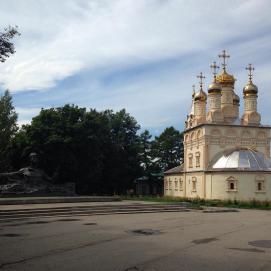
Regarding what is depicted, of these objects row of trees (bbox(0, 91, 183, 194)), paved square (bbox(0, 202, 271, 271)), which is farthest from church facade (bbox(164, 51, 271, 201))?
paved square (bbox(0, 202, 271, 271))

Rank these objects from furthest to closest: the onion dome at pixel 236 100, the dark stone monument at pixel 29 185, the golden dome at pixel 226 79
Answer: the onion dome at pixel 236 100 → the golden dome at pixel 226 79 → the dark stone monument at pixel 29 185

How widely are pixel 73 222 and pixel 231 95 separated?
33091mm

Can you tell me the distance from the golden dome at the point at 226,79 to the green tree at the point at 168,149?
17.7m

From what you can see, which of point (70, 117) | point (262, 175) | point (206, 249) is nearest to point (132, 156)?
point (70, 117)

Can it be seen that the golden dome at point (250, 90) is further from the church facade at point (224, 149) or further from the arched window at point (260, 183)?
the arched window at point (260, 183)

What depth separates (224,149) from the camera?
43688 millimetres

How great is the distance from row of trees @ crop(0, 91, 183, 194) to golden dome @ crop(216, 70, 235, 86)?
1301 cm

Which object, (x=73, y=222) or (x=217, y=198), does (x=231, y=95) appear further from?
(x=73, y=222)

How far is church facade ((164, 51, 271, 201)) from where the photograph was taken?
131ft

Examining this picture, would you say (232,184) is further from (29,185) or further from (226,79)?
(29,185)

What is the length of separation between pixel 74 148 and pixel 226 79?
17697mm

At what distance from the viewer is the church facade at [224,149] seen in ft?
131

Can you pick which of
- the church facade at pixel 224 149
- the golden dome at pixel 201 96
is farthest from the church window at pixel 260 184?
the golden dome at pixel 201 96

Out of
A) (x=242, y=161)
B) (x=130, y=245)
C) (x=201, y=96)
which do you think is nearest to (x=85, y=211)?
(x=130, y=245)
